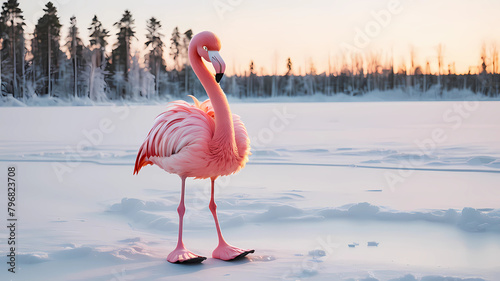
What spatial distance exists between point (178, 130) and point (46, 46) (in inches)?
1428

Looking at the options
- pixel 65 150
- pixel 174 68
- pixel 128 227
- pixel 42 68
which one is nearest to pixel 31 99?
pixel 42 68

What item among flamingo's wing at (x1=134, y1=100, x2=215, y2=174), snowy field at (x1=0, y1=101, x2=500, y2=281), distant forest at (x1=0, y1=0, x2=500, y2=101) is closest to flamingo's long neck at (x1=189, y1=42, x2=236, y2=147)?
flamingo's wing at (x1=134, y1=100, x2=215, y2=174)

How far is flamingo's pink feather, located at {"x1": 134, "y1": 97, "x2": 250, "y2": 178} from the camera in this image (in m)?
3.43

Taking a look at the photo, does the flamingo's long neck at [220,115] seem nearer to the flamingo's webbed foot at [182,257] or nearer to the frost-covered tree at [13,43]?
the flamingo's webbed foot at [182,257]

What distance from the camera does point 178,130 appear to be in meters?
3.50

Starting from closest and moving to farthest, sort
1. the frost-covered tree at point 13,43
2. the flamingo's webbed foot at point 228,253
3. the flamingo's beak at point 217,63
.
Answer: the flamingo's beak at point 217,63, the flamingo's webbed foot at point 228,253, the frost-covered tree at point 13,43

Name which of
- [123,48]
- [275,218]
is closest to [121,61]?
[123,48]

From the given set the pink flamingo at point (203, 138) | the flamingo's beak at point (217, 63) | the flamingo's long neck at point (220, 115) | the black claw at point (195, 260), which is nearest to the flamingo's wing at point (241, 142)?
the pink flamingo at point (203, 138)

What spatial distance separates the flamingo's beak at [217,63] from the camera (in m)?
3.26

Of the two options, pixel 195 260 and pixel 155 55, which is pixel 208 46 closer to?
pixel 195 260

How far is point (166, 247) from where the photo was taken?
3.86m

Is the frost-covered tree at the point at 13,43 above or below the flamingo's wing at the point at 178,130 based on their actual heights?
above

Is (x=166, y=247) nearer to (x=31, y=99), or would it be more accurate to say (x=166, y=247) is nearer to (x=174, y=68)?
(x=31, y=99)

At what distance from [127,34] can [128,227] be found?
36398 millimetres
